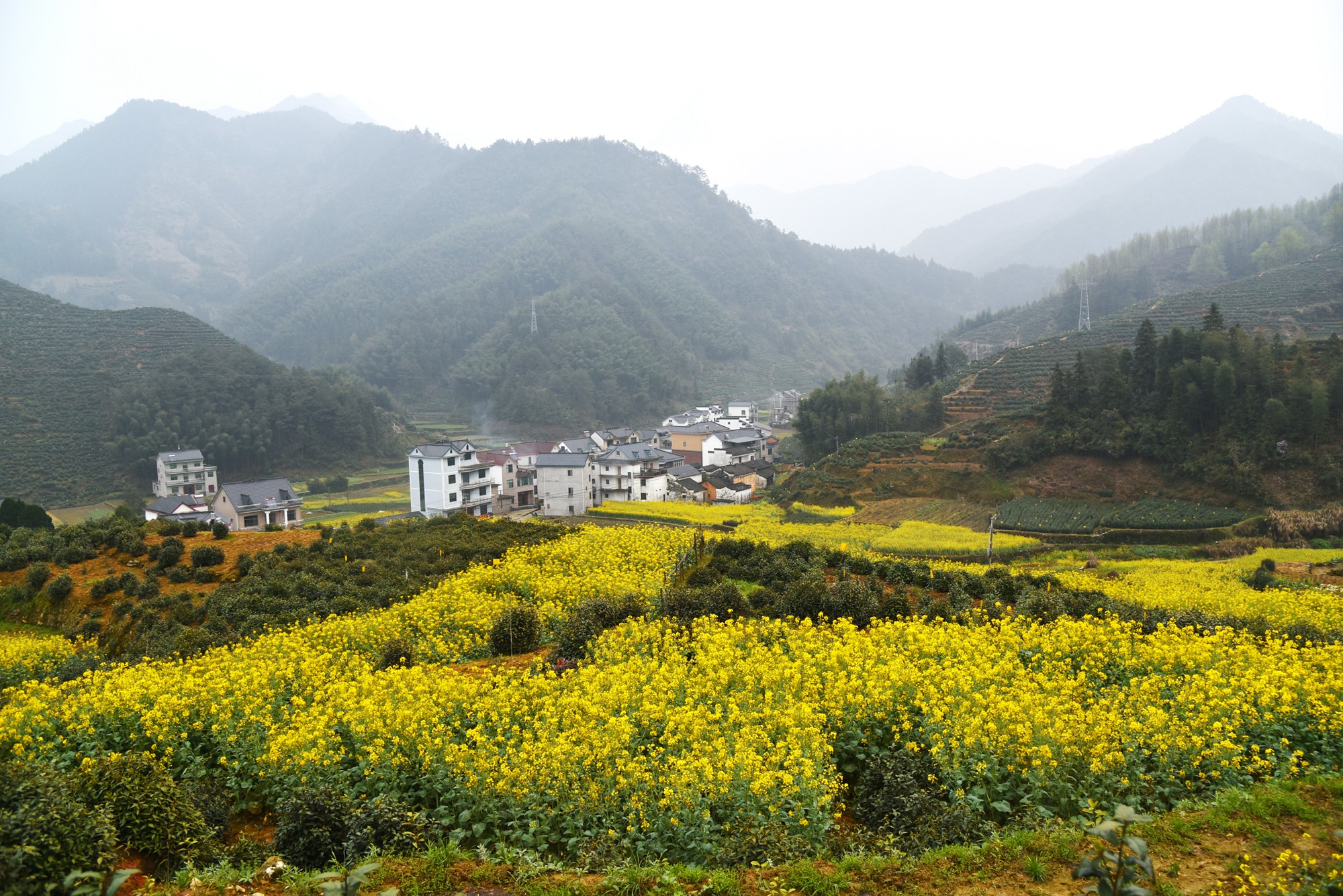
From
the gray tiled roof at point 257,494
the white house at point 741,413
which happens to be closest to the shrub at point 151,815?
the gray tiled roof at point 257,494

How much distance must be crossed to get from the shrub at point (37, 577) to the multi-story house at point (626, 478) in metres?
35.6

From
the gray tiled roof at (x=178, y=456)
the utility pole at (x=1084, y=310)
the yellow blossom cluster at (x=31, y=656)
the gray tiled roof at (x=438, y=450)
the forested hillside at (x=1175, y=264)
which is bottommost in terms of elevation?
the yellow blossom cluster at (x=31, y=656)

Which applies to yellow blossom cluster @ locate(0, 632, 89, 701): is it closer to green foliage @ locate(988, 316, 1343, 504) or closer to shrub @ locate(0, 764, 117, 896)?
shrub @ locate(0, 764, 117, 896)

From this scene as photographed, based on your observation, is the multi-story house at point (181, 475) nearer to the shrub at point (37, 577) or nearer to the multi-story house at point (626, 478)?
the multi-story house at point (626, 478)

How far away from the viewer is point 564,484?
53.3m

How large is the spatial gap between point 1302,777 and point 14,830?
10.3 meters

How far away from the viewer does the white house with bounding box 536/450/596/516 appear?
53.1m

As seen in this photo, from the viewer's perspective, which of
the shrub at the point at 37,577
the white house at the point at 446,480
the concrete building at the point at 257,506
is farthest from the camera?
the white house at the point at 446,480

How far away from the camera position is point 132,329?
245 feet

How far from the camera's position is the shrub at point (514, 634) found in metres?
13.2

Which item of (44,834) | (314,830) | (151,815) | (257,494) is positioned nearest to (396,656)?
(151,815)

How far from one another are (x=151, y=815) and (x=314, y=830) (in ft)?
4.45

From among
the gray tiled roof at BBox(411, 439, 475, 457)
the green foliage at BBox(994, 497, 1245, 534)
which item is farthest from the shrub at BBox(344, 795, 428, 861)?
the gray tiled roof at BBox(411, 439, 475, 457)

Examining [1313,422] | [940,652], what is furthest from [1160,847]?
[1313,422]
